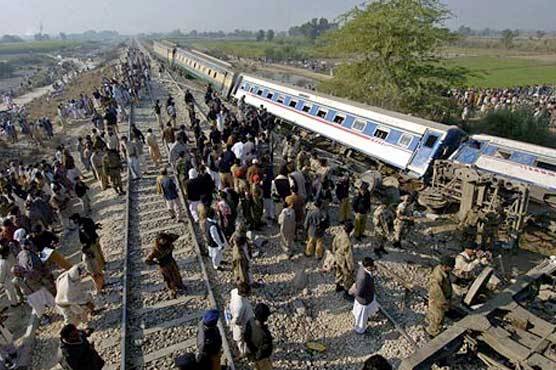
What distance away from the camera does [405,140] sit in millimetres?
13984

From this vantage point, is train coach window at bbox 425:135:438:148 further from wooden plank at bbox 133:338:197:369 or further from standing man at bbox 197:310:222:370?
standing man at bbox 197:310:222:370

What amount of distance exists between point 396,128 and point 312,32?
477ft

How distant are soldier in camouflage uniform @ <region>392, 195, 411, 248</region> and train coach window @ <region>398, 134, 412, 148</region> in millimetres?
5003

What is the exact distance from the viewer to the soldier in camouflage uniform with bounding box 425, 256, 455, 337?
649 centimetres

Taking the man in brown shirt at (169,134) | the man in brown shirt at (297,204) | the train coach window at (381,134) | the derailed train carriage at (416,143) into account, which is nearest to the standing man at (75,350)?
the man in brown shirt at (297,204)

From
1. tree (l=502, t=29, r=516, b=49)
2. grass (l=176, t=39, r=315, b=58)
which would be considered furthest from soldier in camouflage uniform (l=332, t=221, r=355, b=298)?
tree (l=502, t=29, r=516, b=49)

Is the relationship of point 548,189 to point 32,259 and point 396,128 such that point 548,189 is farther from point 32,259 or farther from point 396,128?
point 32,259

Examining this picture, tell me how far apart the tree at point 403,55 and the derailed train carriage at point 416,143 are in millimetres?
5947

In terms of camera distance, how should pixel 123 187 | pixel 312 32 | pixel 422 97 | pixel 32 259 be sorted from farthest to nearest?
pixel 312 32 < pixel 422 97 < pixel 123 187 < pixel 32 259

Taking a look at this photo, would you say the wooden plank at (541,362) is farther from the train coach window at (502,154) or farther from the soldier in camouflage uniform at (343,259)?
the train coach window at (502,154)

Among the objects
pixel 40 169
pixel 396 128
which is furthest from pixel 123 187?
pixel 396 128

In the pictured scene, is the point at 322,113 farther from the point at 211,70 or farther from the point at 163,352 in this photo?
the point at 211,70

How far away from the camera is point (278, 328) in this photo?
23.2 ft

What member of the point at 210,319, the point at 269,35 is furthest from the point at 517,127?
the point at 269,35
